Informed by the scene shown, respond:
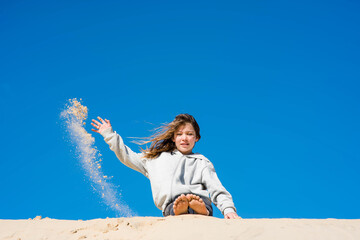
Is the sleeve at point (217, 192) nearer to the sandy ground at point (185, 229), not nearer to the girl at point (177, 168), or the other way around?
the girl at point (177, 168)

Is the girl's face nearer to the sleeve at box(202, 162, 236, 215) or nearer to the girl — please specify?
the girl

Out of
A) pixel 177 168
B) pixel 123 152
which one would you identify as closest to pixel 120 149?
pixel 123 152

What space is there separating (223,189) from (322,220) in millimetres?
1471

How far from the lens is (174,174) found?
4.93 metres

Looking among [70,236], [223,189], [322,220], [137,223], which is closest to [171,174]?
[223,189]

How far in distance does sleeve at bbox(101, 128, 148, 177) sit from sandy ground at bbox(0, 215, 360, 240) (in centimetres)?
130

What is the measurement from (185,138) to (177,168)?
555mm

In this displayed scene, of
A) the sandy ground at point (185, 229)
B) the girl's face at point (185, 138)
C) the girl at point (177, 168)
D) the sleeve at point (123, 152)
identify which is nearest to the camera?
the sandy ground at point (185, 229)

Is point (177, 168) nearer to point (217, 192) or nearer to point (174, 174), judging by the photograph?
point (174, 174)

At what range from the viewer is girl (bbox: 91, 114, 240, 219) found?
4648 mm

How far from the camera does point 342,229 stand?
338cm

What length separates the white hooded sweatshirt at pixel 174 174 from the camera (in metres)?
4.76

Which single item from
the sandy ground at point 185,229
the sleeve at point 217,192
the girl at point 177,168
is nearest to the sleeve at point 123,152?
the girl at point 177,168

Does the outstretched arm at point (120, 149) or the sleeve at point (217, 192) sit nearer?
the sleeve at point (217, 192)
